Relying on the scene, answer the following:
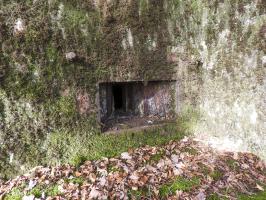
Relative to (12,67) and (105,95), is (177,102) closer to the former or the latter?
(105,95)

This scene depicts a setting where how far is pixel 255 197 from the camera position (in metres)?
4.11

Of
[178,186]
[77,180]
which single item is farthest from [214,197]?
[77,180]

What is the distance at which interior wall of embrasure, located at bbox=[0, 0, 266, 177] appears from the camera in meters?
4.36

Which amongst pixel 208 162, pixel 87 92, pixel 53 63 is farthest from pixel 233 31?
pixel 53 63

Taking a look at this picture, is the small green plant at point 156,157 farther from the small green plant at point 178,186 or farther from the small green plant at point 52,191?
the small green plant at point 52,191

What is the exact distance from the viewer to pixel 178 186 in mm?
4160

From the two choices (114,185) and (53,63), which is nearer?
(114,185)

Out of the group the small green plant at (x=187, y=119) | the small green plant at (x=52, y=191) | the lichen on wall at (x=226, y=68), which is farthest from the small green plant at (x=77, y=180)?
the lichen on wall at (x=226, y=68)

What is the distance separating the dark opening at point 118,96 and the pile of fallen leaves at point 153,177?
104 centimetres

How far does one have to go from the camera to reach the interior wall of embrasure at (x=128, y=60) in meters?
4.36

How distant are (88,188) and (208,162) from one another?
65.3 inches

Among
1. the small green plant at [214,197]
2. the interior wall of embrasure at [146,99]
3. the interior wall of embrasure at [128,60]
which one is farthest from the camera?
the interior wall of embrasure at [146,99]

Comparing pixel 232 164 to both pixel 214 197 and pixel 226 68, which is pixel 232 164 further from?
pixel 226 68

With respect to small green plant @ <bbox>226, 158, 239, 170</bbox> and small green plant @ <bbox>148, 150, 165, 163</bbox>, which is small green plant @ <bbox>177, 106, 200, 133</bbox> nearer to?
small green plant @ <bbox>148, 150, 165, 163</bbox>
